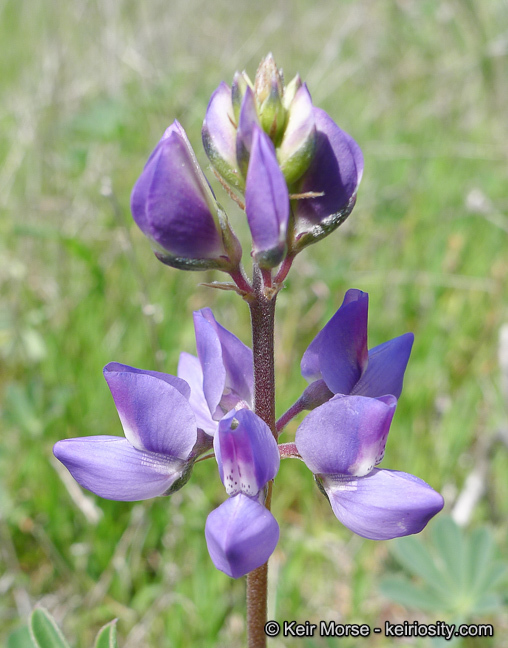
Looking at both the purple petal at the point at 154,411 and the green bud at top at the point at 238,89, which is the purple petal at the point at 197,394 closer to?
the purple petal at the point at 154,411

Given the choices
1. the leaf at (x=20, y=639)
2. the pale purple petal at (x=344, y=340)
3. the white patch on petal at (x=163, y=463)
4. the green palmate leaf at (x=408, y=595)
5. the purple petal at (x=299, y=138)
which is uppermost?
the purple petal at (x=299, y=138)

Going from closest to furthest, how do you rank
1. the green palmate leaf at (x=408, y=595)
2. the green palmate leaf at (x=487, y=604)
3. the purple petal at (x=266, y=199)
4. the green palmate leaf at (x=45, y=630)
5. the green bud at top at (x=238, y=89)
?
the purple petal at (x=266, y=199) → the green bud at top at (x=238, y=89) → the green palmate leaf at (x=45, y=630) → the green palmate leaf at (x=487, y=604) → the green palmate leaf at (x=408, y=595)

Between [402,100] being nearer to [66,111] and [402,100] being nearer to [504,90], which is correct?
[504,90]

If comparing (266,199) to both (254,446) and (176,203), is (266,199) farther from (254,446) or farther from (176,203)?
(254,446)

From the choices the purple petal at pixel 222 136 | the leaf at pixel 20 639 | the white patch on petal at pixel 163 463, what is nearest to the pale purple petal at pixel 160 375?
the white patch on petal at pixel 163 463

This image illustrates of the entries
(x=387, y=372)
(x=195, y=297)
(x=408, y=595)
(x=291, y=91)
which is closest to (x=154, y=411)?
(x=387, y=372)

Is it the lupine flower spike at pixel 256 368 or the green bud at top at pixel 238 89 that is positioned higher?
the green bud at top at pixel 238 89

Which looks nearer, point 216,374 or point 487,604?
point 216,374
